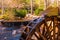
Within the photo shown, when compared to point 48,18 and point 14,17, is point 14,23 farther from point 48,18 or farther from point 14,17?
point 48,18

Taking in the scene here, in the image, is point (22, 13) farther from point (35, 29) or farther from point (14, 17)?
point (35, 29)

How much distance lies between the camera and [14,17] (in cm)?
2255

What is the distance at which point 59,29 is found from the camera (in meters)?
9.12

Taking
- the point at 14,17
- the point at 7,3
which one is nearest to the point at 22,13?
the point at 14,17

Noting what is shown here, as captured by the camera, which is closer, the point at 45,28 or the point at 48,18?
the point at 48,18

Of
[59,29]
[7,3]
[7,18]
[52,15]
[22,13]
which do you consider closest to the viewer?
[52,15]

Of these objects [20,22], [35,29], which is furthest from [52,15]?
[20,22]

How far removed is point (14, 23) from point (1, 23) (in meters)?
1.33

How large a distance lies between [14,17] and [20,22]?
2.35 meters

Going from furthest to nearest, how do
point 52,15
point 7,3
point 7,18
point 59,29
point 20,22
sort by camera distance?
point 7,3 → point 7,18 → point 20,22 → point 59,29 → point 52,15

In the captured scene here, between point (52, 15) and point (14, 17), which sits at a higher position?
point (52, 15)

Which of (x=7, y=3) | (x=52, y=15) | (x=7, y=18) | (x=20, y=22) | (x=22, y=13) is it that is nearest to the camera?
(x=52, y=15)

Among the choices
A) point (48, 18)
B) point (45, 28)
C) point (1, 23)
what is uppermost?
point (48, 18)

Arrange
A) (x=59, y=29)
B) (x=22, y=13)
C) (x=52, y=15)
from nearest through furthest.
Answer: (x=52, y=15), (x=59, y=29), (x=22, y=13)
